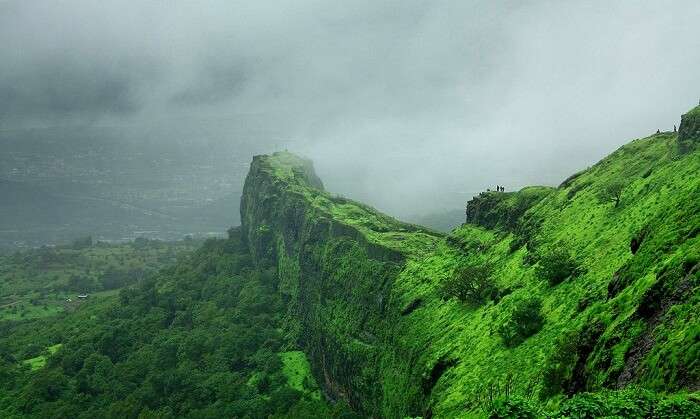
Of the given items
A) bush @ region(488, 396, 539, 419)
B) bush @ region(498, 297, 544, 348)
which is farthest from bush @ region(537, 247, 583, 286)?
bush @ region(488, 396, 539, 419)

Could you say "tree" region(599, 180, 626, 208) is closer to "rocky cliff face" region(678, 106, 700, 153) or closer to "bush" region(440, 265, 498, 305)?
"rocky cliff face" region(678, 106, 700, 153)

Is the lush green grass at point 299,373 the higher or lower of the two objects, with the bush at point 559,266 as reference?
lower

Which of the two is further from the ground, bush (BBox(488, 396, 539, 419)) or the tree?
the tree

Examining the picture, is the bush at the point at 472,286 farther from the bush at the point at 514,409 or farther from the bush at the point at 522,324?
the bush at the point at 514,409

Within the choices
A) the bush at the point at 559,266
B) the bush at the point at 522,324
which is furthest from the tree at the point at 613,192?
the bush at the point at 522,324

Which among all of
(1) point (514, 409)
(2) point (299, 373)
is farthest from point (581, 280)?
(2) point (299, 373)

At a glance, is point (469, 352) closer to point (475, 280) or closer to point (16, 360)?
point (475, 280)
